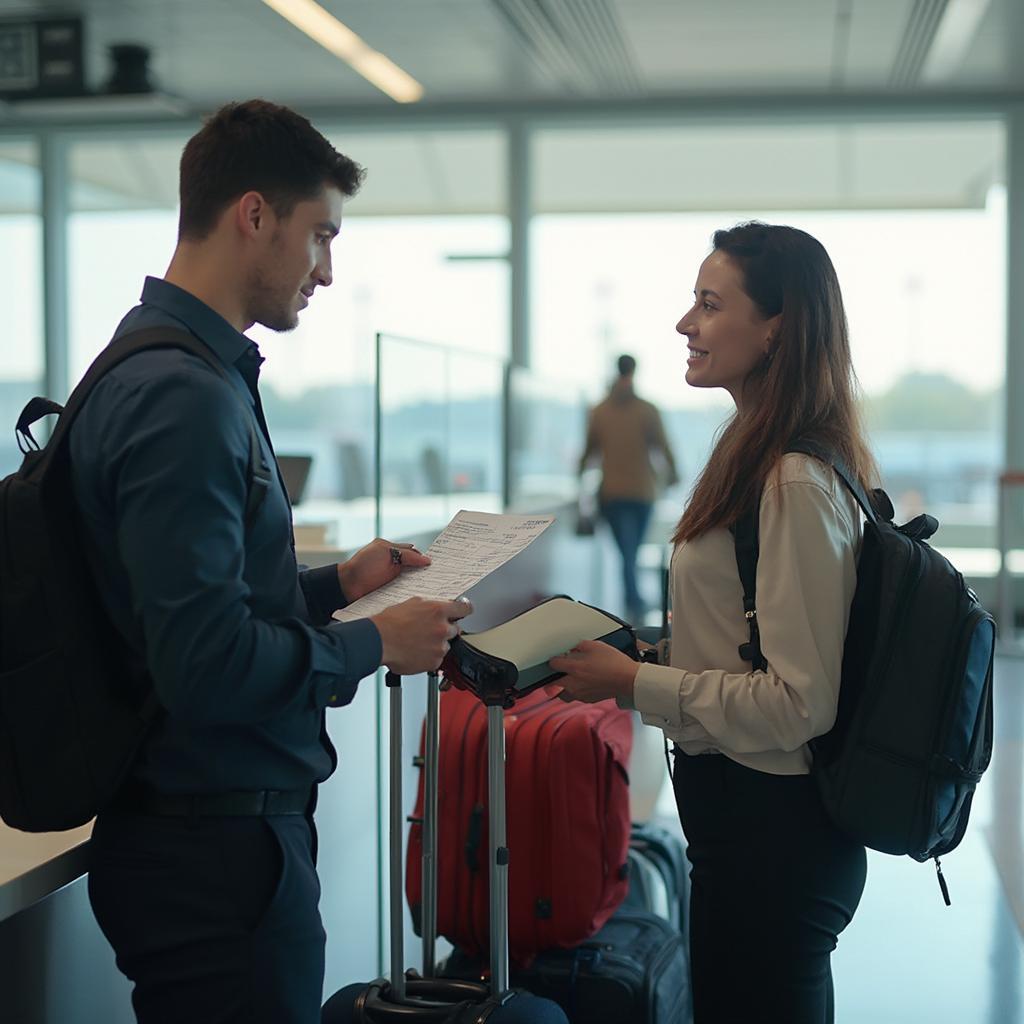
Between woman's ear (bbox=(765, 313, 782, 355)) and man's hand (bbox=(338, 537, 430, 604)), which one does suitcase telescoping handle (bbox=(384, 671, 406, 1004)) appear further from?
woman's ear (bbox=(765, 313, 782, 355))

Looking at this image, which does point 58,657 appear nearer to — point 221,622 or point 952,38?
point 221,622

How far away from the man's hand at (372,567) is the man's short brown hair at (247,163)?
0.50 metres

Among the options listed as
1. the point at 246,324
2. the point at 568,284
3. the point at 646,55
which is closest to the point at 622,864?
the point at 246,324

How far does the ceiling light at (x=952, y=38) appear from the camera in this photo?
6.02 metres

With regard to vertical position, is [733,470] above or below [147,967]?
above

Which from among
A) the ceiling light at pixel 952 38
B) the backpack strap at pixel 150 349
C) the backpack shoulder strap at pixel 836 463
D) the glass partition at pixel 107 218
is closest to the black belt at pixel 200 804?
the backpack strap at pixel 150 349

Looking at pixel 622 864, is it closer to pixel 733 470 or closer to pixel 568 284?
pixel 733 470

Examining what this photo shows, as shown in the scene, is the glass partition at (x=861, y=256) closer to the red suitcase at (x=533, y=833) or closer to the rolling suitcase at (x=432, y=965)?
the red suitcase at (x=533, y=833)

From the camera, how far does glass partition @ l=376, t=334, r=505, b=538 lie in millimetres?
2953

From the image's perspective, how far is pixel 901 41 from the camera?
6.67 metres

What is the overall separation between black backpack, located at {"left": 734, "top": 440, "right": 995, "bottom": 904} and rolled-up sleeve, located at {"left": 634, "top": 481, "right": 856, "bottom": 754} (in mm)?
37

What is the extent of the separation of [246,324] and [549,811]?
1192mm

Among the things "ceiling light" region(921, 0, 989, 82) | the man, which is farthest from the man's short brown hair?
"ceiling light" region(921, 0, 989, 82)

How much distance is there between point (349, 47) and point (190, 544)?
6414mm
